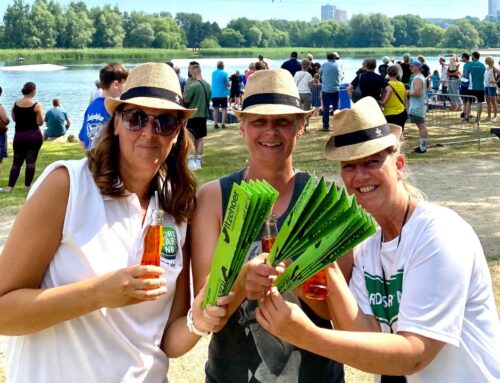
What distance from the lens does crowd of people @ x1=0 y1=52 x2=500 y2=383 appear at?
6.86ft

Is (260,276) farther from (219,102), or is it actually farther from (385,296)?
(219,102)

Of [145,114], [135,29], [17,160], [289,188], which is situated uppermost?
[135,29]

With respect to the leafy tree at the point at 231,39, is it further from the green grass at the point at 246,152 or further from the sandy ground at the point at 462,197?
the sandy ground at the point at 462,197

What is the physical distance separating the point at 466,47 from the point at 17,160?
423 feet

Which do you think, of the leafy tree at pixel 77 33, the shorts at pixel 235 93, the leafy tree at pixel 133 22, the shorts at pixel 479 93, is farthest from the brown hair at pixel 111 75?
the leafy tree at pixel 133 22

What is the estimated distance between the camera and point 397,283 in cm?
225

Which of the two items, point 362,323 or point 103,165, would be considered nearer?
point 362,323

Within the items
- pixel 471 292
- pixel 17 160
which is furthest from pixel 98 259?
pixel 17 160

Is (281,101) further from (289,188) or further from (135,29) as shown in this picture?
(135,29)

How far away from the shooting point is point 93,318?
90.4 inches

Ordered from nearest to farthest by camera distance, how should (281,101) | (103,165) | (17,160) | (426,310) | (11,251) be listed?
(426,310) → (11,251) → (103,165) → (281,101) → (17,160)

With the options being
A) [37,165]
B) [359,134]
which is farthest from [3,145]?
[359,134]

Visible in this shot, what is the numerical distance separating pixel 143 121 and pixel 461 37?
138437 millimetres

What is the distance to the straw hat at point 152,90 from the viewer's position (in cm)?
249
